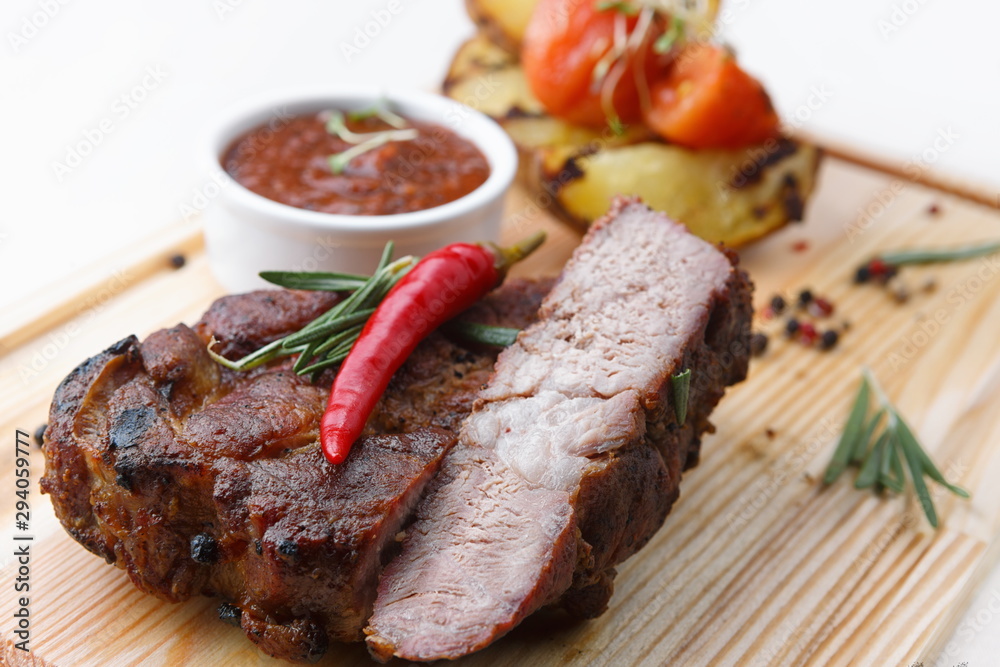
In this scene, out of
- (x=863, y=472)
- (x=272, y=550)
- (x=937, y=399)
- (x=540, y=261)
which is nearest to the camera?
(x=272, y=550)

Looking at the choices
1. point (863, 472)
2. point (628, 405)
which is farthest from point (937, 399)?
point (628, 405)

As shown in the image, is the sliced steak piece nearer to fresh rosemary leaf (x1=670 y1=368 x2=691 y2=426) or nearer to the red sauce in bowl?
fresh rosemary leaf (x1=670 y1=368 x2=691 y2=426)

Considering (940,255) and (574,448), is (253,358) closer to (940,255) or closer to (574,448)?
(574,448)

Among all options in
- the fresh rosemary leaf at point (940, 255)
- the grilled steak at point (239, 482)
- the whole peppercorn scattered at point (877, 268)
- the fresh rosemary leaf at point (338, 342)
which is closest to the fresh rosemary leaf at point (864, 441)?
the whole peppercorn scattered at point (877, 268)

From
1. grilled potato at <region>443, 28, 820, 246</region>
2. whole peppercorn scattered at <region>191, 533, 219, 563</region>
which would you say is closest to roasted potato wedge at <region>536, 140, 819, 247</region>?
grilled potato at <region>443, 28, 820, 246</region>

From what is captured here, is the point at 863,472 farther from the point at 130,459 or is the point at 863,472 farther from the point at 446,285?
the point at 130,459

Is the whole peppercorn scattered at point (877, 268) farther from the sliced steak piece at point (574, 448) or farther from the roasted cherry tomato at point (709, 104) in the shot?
the sliced steak piece at point (574, 448)

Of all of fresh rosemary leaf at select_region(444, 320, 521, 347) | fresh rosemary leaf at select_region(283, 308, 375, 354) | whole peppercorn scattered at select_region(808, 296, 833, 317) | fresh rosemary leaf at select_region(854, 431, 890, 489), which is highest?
fresh rosemary leaf at select_region(283, 308, 375, 354)

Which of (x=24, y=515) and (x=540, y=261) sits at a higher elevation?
(x=24, y=515)
